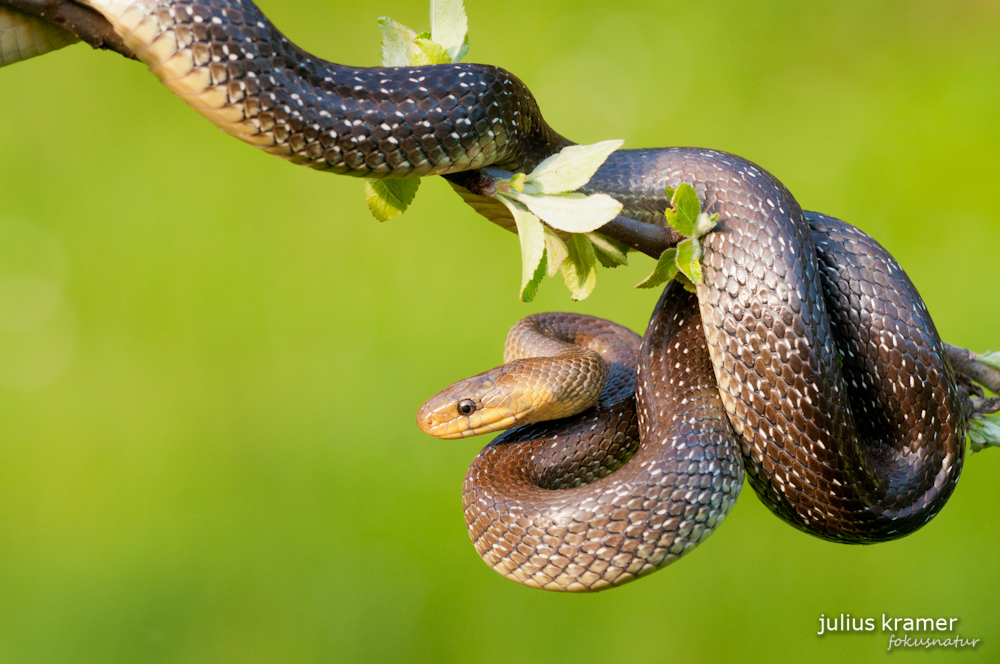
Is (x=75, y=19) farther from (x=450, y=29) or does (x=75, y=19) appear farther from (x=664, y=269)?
(x=664, y=269)

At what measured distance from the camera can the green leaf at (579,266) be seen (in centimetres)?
158

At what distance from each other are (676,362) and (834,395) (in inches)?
14.0

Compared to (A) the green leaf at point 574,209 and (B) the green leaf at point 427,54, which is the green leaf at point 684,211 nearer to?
(A) the green leaf at point 574,209

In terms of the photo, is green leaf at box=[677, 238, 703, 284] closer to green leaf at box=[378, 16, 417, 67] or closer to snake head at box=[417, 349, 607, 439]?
snake head at box=[417, 349, 607, 439]

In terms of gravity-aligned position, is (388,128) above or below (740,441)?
above

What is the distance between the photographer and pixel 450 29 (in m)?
1.73

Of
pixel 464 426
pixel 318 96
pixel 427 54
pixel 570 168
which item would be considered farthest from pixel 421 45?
pixel 464 426

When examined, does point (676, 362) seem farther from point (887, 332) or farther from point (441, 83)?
point (441, 83)

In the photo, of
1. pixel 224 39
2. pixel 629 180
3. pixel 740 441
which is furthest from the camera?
pixel 629 180

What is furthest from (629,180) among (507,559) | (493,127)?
(507,559)

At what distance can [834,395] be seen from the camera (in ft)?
5.16

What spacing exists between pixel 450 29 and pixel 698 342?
35.8 inches

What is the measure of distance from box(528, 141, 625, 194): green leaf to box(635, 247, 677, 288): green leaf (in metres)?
0.21

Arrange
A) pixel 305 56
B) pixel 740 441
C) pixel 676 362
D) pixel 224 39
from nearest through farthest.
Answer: pixel 224 39 → pixel 305 56 → pixel 740 441 → pixel 676 362
